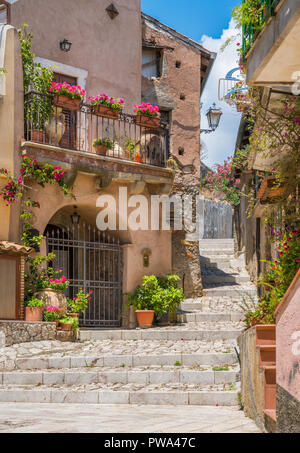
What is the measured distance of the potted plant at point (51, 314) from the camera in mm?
12164

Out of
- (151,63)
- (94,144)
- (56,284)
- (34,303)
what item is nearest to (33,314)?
(34,303)

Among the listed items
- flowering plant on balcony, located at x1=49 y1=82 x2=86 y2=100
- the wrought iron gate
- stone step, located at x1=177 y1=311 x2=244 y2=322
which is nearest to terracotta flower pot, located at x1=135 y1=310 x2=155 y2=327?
the wrought iron gate

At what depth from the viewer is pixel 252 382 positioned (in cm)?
618

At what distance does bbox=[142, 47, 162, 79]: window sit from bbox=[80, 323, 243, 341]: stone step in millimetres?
8935

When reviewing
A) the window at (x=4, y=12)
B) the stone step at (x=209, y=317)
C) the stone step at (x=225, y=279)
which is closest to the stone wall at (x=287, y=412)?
the stone step at (x=209, y=317)

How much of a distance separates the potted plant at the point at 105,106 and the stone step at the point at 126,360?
6.37 metres

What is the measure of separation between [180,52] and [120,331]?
32.7 ft

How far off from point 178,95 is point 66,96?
6.30m

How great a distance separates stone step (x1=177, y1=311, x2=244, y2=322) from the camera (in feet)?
48.9

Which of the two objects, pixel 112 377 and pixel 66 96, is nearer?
pixel 112 377

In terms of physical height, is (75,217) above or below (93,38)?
below

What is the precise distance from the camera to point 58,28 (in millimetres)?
15289

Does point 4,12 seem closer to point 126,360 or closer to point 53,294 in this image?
point 53,294
